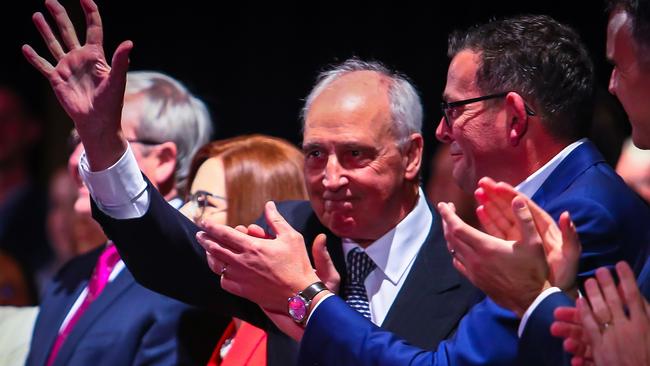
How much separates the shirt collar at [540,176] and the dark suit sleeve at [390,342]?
30cm

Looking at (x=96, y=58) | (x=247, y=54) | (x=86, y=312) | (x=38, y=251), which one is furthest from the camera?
(x=38, y=251)

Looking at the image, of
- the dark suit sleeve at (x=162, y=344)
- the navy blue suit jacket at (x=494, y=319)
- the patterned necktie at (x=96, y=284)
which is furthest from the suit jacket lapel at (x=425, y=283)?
the patterned necktie at (x=96, y=284)

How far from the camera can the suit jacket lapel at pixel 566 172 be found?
7.88 feet

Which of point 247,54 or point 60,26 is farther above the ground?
point 60,26

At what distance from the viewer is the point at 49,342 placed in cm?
328

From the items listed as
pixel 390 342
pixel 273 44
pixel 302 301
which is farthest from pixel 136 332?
pixel 273 44

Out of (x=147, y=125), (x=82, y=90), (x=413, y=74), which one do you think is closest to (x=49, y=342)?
(x=147, y=125)

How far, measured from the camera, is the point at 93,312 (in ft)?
10.4

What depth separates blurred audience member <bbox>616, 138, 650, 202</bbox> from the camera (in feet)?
12.8

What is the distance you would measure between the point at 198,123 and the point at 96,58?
1001 mm

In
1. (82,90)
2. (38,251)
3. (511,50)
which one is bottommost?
(38,251)

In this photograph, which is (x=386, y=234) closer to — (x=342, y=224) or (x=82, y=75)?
(x=342, y=224)

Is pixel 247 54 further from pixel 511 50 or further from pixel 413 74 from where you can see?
pixel 511 50

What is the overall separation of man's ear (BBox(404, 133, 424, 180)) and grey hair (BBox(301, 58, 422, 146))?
2cm
